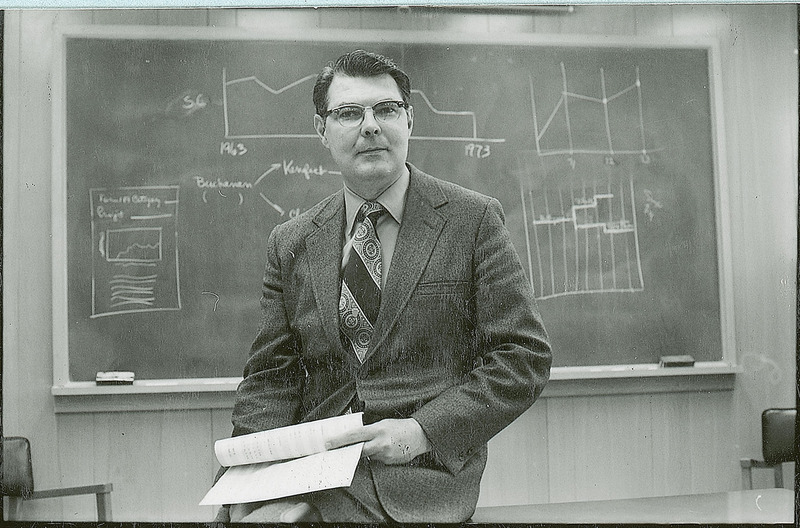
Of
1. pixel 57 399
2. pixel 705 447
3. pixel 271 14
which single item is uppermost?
pixel 271 14

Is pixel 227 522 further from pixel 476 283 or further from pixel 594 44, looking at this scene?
pixel 594 44

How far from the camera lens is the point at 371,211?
1656 mm

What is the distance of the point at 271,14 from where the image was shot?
5.80ft

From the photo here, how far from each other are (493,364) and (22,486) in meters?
1.15

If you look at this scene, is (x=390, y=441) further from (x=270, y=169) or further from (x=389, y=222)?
(x=270, y=169)

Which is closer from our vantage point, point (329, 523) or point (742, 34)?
point (329, 523)

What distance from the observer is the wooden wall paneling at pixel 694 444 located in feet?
5.74

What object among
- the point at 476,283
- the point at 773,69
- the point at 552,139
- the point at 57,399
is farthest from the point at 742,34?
the point at 57,399

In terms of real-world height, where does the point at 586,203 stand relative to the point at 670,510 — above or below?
above

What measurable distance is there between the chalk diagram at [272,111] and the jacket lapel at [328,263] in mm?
232

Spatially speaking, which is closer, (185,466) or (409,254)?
(409,254)

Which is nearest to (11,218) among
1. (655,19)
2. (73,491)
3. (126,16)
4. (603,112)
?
(126,16)

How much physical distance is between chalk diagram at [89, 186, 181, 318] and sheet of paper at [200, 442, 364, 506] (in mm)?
501

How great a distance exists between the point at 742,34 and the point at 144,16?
56.6 inches
